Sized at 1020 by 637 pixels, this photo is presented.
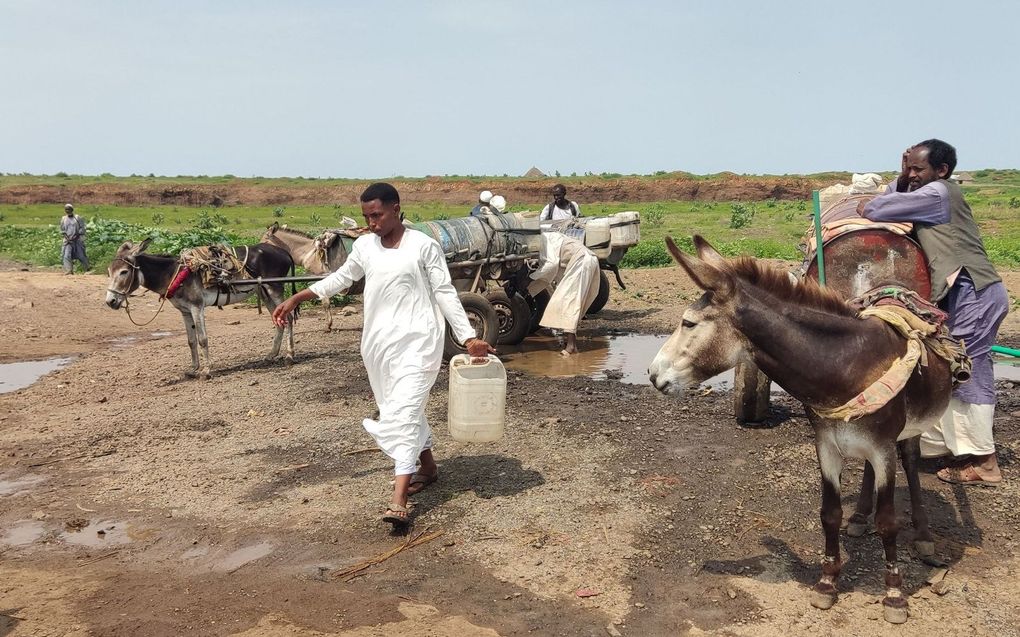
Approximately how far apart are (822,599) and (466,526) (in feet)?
7.06

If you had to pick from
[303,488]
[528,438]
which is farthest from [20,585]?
[528,438]

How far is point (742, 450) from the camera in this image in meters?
6.77

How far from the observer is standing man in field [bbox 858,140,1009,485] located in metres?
5.14

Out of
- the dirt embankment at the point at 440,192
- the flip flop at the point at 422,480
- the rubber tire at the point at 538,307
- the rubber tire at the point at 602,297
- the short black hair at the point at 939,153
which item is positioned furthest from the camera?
the dirt embankment at the point at 440,192

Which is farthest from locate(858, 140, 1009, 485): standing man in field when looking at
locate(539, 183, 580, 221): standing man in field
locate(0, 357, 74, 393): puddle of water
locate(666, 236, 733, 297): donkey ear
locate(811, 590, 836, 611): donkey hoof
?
locate(0, 357, 74, 393): puddle of water

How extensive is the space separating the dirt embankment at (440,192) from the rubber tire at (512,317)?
160 ft

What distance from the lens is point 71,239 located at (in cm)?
2202

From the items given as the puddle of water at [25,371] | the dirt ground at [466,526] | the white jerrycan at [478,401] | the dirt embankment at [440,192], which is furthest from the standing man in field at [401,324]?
the dirt embankment at [440,192]

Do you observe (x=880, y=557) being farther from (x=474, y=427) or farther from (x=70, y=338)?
(x=70, y=338)

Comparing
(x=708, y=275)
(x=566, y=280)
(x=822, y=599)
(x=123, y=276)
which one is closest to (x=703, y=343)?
(x=708, y=275)

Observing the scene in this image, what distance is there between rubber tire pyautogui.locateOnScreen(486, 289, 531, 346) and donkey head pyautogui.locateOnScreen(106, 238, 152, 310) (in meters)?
4.49

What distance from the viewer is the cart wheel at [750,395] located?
7168 mm

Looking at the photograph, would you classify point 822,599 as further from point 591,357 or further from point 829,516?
point 591,357

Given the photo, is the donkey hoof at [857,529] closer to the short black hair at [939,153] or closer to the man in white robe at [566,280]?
the short black hair at [939,153]
